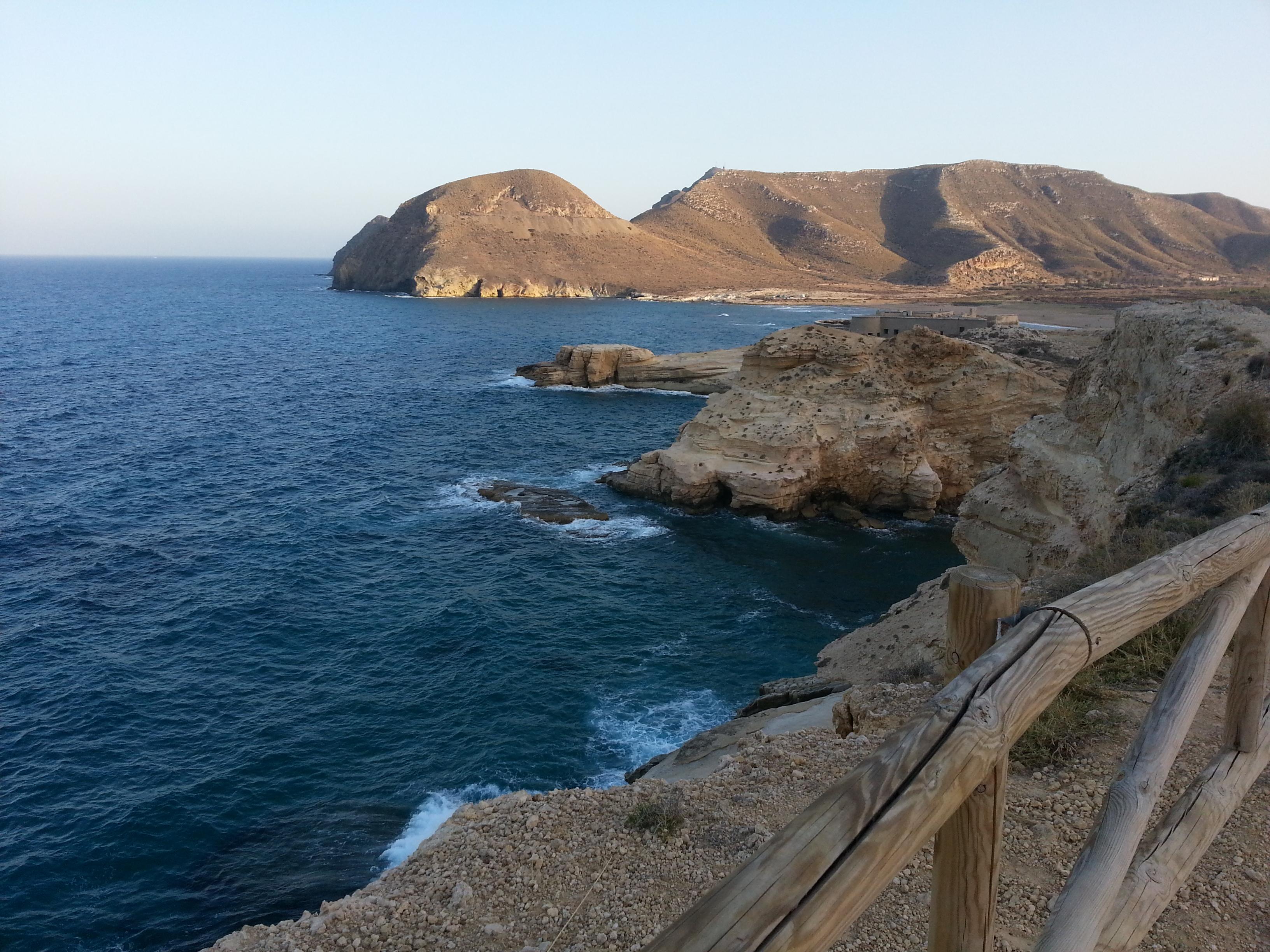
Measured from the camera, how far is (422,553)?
24234 mm

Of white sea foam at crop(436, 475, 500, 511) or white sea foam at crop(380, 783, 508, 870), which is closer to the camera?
white sea foam at crop(380, 783, 508, 870)

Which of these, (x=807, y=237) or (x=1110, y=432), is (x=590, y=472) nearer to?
(x=1110, y=432)

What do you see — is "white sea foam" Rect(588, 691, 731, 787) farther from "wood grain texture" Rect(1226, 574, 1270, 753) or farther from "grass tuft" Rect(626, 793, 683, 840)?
"wood grain texture" Rect(1226, 574, 1270, 753)

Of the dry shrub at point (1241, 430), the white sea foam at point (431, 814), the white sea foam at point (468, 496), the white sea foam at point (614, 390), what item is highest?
the dry shrub at point (1241, 430)

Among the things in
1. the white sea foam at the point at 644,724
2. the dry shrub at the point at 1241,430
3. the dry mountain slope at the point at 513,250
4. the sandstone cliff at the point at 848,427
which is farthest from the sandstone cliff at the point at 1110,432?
the dry mountain slope at the point at 513,250

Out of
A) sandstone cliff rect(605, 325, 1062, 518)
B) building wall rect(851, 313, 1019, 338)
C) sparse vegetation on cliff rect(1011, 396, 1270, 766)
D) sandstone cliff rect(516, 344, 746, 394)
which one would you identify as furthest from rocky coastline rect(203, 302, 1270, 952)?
sandstone cliff rect(516, 344, 746, 394)

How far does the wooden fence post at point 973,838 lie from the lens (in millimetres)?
1975

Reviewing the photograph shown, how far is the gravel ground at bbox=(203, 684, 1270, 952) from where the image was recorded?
174 inches

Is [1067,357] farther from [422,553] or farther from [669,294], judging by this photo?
[669,294]

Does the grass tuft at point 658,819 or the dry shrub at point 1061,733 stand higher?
the dry shrub at point 1061,733

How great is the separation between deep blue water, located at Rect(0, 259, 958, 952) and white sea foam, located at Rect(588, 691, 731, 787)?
76 millimetres

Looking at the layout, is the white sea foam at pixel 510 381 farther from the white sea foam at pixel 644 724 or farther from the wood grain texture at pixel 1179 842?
the wood grain texture at pixel 1179 842

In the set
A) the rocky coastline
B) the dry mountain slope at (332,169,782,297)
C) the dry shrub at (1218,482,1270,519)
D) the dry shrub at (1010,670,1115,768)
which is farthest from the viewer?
the dry mountain slope at (332,169,782,297)

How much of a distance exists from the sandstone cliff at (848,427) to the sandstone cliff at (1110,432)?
7.60 meters
